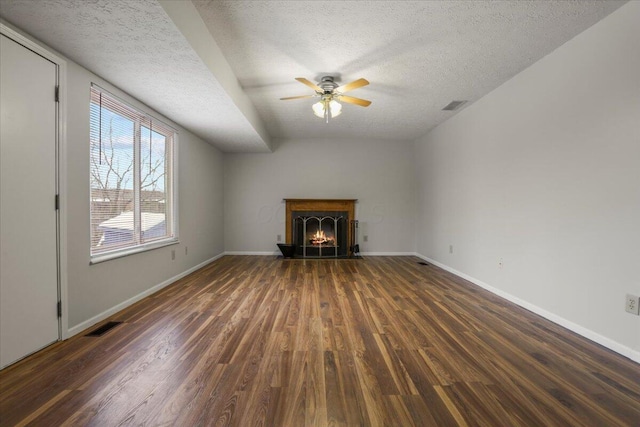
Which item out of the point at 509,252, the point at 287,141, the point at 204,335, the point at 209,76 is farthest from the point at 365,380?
the point at 287,141

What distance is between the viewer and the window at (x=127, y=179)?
7.94 ft

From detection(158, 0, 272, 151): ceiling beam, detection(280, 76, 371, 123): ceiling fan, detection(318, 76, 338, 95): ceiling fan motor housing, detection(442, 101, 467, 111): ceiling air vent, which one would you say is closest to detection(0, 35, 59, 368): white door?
detection(158, 0, 272, 151): ceiling beam

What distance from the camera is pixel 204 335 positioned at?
6.88 feet

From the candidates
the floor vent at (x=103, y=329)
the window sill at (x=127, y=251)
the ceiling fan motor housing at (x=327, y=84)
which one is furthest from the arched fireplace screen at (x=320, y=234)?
the floor vent at (x=103, y=329)

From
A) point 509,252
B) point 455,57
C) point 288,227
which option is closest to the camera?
point 455,57

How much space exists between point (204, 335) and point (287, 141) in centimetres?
443

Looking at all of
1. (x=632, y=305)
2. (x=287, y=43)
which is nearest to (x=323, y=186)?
(x=287, y=43)

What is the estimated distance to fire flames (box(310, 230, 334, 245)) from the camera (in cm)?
568

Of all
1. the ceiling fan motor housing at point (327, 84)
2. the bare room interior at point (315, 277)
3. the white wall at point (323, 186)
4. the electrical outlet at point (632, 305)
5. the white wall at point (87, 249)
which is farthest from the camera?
the white wall at point (323, 186)

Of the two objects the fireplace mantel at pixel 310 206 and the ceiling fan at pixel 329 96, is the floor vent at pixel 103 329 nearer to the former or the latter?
the ceiling fan at pixel 329 96

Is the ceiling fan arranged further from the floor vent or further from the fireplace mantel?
the floor vent

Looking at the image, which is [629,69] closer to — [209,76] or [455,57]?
[455,57]

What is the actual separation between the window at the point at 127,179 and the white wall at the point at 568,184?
163 inches

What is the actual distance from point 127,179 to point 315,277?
104 inches
